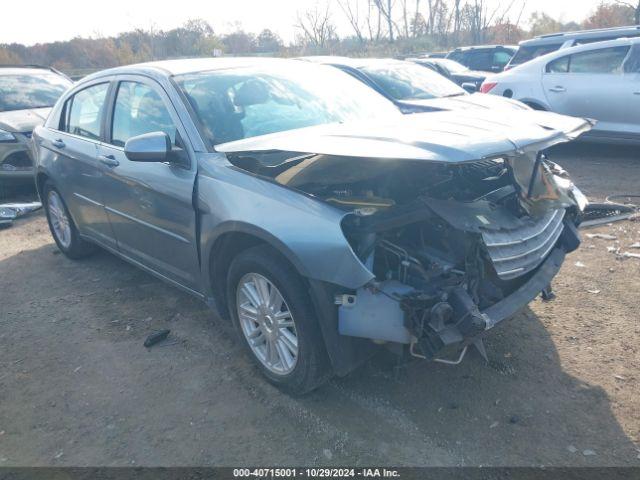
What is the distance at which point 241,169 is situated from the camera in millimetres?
3102

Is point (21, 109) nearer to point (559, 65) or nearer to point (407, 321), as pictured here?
point (407, 321)

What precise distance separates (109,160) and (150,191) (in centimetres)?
67

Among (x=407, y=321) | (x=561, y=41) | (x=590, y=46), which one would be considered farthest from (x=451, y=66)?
(x=407, y=321)

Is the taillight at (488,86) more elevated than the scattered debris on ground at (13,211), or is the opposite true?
the taillight at (488,86)

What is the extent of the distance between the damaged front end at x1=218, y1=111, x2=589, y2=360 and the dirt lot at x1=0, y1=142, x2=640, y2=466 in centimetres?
48

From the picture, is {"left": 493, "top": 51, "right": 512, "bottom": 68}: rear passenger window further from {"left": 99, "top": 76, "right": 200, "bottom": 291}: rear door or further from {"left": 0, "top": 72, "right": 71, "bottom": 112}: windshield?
{"left": 99, "top": 76, "right": 200, "bottom": 291}: rear door

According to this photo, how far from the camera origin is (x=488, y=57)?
53.2 ft

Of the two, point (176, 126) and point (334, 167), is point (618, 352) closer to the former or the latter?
point (334, 167)

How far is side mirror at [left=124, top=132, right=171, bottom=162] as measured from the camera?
327 cm

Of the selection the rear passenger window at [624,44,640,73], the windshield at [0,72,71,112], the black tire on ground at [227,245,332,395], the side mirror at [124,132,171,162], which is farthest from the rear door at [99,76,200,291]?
the rear passenger window at [624,44,640,73]

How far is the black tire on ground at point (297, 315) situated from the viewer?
277 cm

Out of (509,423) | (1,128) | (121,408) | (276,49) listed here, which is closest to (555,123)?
(509,423)

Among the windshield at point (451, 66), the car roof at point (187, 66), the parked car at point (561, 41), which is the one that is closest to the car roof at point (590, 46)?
the parked car at point (561, 41)

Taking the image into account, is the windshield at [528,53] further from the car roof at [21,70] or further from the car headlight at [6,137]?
the car headlight at [6,137]
